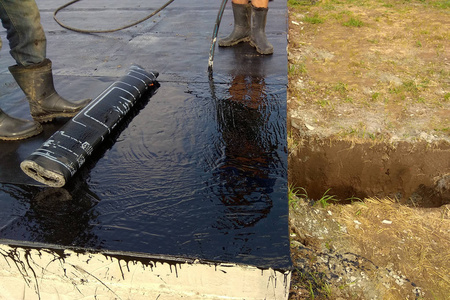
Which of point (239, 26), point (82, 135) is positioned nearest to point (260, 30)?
point (239, 26)

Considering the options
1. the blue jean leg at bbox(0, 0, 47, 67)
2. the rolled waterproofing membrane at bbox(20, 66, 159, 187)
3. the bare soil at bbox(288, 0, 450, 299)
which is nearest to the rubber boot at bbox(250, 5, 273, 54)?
the bare soil at bbox(288, 0, 450, 299)

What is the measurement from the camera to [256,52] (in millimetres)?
3936

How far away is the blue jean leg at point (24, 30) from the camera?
226cm

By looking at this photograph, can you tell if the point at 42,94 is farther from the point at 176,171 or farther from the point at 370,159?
the point at 370,159

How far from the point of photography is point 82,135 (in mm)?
2205

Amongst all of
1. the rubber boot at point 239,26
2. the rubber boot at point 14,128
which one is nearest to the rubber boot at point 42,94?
the rubber boot at point 14,128

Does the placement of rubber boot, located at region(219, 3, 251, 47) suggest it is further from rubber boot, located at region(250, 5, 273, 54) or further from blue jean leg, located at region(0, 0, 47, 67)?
blue jean leg, located at region(0, 0, 47, 67)

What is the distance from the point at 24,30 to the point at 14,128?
0.67 metres

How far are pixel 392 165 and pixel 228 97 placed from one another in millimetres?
1594

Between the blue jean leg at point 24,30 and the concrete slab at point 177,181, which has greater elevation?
the blue jean leg at point 24,30

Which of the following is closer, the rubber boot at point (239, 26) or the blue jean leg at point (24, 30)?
the blue jean leg at point (24, 30)

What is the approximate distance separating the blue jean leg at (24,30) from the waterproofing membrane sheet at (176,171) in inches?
20.5

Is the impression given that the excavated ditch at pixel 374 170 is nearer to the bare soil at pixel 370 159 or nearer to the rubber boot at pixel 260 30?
the bare soil at pixel 370 159

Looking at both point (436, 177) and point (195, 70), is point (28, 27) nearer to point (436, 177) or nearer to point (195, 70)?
point (195, 70)
